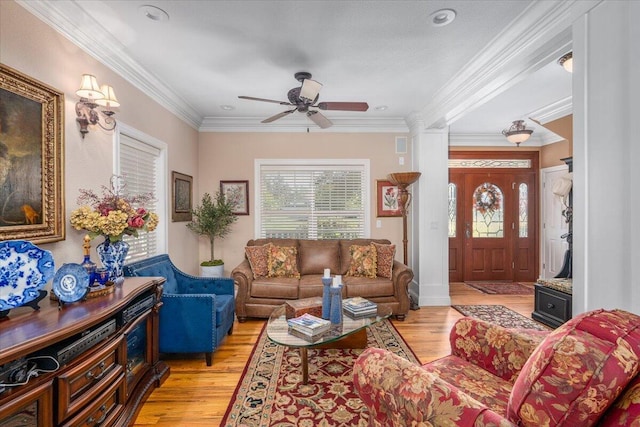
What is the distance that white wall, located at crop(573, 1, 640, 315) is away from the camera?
62.1 inches

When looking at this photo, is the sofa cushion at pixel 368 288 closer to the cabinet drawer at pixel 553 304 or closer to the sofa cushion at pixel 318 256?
the sofa cushion at pixel 318 256

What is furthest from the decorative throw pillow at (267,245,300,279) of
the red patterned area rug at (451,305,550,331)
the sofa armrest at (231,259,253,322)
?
the red patterned area rug at (451,305,550,331)

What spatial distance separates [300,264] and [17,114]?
324cm

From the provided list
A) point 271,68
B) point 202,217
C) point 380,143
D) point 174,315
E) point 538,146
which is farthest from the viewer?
A: point 538,146

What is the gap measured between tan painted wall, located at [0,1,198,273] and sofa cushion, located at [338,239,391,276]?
2.76m

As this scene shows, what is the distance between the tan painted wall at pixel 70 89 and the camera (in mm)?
1817

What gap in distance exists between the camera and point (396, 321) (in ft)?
12.6

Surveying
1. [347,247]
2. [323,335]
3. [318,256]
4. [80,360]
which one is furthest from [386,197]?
[80,360]

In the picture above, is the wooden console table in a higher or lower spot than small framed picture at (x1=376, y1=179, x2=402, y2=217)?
lower

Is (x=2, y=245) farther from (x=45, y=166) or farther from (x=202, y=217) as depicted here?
(x=202, y=217)

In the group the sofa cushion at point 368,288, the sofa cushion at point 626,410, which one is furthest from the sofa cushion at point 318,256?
the sofa cushion at point 626,410

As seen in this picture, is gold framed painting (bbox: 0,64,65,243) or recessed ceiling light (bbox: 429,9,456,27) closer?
gold framed painting (bbox: 0,64,65,243)

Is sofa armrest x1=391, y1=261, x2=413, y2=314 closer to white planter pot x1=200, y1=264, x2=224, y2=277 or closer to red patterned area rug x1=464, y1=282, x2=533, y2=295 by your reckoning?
red patterned area rug x1=464, y1=282, x2=533, y2=295

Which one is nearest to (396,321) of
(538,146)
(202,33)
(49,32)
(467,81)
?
(467,81)
